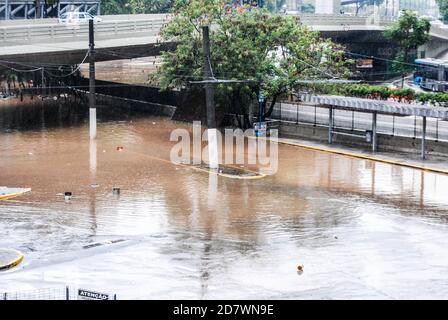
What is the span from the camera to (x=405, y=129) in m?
54.1

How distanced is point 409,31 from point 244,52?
3405 cm

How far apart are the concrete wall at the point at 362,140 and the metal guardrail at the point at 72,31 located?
38.0ft

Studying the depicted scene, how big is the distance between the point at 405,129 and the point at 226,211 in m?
19.4

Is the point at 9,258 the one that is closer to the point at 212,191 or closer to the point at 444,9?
the point at 212,191

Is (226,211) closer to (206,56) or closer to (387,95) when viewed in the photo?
(206,56)

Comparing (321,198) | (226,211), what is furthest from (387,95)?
(226,211)

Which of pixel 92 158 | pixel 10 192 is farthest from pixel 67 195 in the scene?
pixel 92 158

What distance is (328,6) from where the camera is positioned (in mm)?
122688

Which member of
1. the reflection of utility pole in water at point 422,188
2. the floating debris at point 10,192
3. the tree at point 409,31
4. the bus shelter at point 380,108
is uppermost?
the tree at point 409,31

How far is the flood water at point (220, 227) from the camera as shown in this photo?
27516mm

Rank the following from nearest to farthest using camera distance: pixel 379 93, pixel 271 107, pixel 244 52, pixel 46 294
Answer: pixel 46 294, pixel 379 93, pixel 244 52, pixel 271 107

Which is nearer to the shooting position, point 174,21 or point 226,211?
point 226,211

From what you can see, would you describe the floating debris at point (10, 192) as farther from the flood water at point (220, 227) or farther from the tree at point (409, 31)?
the tree at point (409, 31)


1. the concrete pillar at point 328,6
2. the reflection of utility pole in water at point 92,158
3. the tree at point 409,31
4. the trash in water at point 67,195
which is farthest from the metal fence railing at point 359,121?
the concrete pillar at point 328,6
